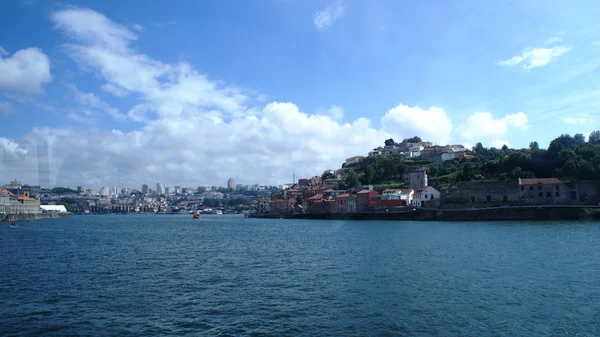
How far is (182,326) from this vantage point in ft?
37.0

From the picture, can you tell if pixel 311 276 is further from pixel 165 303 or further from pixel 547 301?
pixel 547 301

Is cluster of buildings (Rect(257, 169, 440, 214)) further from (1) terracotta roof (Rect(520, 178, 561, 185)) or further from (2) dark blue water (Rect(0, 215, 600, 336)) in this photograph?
(2) dark blue water (Rect(0, 215, 600, 336))

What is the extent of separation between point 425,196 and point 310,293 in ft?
199

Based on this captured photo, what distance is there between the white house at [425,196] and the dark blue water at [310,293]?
4627 cm

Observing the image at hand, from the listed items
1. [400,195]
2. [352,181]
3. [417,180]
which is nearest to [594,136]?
[417,180]

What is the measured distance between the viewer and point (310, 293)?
14719mm

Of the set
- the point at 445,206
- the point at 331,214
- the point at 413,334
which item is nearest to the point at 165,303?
the point at 413,334

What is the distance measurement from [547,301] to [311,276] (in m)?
8.64

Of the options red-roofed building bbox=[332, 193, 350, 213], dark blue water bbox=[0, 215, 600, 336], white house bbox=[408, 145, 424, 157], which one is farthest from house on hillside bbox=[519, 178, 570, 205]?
white house bbox=[408, 145, 424, 157]

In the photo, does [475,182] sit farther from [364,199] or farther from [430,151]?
[430,151]

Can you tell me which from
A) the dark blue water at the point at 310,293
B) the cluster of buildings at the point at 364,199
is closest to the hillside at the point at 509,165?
the cluster of buildings at the point at 364,199

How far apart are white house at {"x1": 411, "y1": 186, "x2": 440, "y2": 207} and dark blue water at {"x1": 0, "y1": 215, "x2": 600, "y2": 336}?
46268 millimetres

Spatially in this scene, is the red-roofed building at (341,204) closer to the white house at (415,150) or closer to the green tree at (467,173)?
the green tree at (467,173)

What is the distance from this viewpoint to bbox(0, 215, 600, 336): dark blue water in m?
11.2
